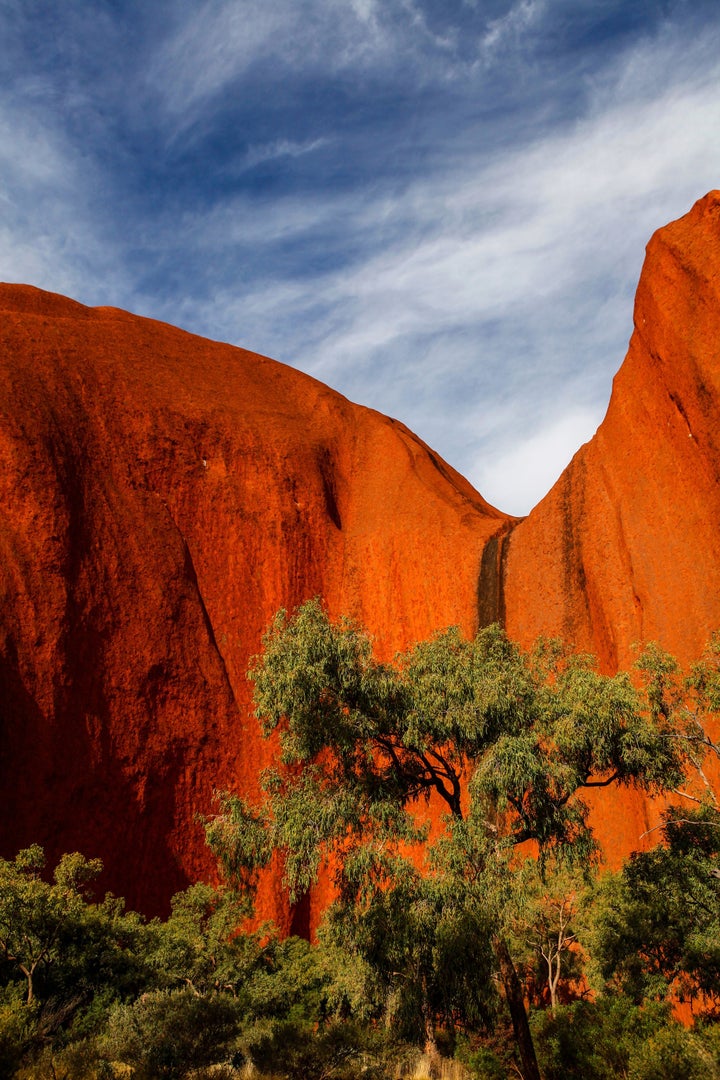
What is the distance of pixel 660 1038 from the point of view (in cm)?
992

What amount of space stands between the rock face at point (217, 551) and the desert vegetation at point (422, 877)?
766 centimetres

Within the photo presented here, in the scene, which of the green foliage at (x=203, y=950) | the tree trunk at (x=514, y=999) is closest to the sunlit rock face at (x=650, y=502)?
the tree trunk at (x=514, y=999)

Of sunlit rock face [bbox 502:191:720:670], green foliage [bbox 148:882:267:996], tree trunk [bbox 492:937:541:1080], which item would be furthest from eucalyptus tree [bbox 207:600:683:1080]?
sunlit rock face [bbox 502:191:720:670]

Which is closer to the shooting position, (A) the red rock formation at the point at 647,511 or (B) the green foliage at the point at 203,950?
(B) the green foliage at the point at 203,950

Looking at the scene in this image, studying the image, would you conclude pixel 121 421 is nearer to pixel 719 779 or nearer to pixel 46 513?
pixel 46 513

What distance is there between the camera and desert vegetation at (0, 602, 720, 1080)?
10531 mm

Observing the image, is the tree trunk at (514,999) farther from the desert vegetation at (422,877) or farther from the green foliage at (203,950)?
the green foliage at (203,950)

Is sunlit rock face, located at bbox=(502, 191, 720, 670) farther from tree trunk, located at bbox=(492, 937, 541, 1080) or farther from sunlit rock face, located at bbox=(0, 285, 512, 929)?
tree trunk, located at bbox=(492, 937, 541, 1080)

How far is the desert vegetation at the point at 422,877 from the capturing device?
10.5m

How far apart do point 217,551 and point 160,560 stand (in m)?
2.82

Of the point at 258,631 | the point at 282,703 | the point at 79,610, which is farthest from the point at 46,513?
the point at 282,703

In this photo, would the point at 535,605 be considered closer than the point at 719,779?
No

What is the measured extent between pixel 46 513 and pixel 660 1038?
912 inches

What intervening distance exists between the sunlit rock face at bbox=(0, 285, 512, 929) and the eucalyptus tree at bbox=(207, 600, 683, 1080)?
43.5ft
